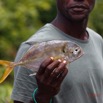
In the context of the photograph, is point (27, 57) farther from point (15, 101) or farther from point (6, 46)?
point (6, 46)

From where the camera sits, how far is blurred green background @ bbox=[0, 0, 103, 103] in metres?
8.66

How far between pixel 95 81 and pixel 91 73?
0.07 metres

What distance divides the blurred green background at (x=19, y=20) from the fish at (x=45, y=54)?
423 centimetres

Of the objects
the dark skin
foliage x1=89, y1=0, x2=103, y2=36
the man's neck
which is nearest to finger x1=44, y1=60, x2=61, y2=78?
the dark skin

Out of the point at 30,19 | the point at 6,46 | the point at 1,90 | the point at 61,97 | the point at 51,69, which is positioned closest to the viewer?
the point at 51,69

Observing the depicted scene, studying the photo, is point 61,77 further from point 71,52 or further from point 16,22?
point 16,22

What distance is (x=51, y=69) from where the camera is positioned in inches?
144

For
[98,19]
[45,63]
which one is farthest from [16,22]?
[45,63]

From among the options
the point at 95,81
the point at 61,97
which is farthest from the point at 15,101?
the point at 95,81

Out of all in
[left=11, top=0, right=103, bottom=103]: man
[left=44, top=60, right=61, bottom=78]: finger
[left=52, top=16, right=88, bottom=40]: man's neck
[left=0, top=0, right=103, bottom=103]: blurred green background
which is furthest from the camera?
[left=0, top=0, right=103, bottom=103]: blurred green background

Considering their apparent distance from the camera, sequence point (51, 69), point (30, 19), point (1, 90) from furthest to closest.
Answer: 1. point (30, 19)
2. point (1, 90)
3. point (51, 69)

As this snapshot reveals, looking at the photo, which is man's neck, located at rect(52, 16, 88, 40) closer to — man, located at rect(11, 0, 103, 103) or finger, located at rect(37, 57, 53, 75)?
man, located at rect(11, 0, 103, 103)

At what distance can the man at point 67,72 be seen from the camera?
149 inches

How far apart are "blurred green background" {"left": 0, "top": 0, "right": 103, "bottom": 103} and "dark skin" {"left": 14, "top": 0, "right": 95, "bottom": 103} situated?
147 inches
